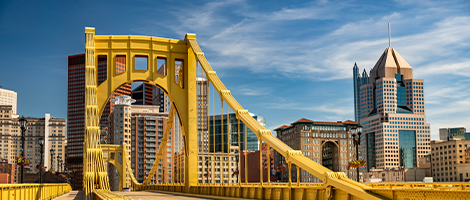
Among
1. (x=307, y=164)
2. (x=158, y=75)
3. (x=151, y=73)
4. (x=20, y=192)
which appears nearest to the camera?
(x=307, y=164)

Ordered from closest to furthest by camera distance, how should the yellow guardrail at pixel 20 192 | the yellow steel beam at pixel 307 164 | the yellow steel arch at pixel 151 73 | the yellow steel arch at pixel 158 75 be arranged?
the yellow steel beam at pixel 307 164 → the yellow guardrail at pixel 20 192 → the yellow steel arch at pixel 158 75 → the yellow steel arch at pixel 151 73

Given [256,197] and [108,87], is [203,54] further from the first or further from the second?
[256,197]

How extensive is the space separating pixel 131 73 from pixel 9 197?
1386cm

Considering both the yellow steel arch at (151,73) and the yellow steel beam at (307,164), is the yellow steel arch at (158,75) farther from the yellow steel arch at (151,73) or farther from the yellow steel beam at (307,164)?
the yellow steel beam at (307,164)

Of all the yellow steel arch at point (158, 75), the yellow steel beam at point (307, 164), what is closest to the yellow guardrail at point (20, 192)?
the yellow steel arch at point (158, 75)

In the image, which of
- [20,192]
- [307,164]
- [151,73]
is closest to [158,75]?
[151,73]

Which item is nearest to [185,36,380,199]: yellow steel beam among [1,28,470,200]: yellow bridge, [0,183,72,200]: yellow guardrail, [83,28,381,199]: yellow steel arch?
[1,28,470,200]: yellow bridge

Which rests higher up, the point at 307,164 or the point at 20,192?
the point at 307,164

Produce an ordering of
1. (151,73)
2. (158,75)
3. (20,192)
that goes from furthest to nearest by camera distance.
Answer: (158,75), (151,73), (20,192)

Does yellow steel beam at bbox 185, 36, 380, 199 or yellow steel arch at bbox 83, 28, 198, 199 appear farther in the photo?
yellow steel arch at bbox 83, 28, 198, 199

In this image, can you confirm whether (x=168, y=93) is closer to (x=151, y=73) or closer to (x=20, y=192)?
(x=151, y=73)

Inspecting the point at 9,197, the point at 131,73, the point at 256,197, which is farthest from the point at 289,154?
the point at 131,73

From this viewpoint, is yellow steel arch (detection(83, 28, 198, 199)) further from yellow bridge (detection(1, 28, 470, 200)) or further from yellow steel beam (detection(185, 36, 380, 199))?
yellow steel beam (detection(185, 36, 380, 199))

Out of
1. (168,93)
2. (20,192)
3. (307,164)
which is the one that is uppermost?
(168,93)
